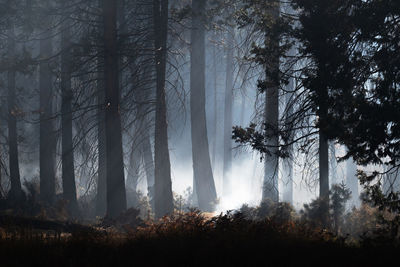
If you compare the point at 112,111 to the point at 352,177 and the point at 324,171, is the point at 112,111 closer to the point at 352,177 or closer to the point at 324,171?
the point at 324,171

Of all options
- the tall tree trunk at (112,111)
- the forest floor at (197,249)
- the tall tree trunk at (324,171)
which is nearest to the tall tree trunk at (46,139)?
the tall tree trunk at (112,111)

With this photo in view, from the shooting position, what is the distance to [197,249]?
6.94 meters

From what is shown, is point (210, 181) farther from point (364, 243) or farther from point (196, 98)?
point (364, 243)

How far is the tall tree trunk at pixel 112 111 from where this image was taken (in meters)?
14.4

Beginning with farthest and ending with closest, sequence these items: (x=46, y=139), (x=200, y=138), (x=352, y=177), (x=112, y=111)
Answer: (x=352, y=177)
(x=200, y=138)
(x=46, y=139)
(x=112, y=111)

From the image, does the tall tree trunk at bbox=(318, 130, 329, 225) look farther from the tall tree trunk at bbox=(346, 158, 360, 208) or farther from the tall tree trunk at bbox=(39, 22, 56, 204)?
the tall tree trunk at bbox=(346, 158, 360, 208)

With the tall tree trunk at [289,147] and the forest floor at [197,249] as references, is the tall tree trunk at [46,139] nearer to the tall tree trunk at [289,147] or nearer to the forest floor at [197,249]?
the tall tree trunk at [289,147]

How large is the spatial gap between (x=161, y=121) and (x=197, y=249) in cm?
932

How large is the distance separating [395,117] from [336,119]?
1.29 meters

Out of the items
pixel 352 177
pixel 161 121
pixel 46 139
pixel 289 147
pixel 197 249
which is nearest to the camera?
pixel 197 249

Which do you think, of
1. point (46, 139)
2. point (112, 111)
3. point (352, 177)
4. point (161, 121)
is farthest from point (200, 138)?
point (352, 177)

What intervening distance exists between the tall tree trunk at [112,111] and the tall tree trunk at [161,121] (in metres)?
1.36

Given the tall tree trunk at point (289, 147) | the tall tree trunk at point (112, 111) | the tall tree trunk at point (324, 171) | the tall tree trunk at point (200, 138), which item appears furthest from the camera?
the tall tree trunk at point (200, 138)

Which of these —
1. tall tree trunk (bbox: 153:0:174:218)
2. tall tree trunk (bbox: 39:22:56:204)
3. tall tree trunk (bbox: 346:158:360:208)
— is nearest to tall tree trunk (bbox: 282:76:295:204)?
tall tree trunk (bbox: 153:0:174:218)
